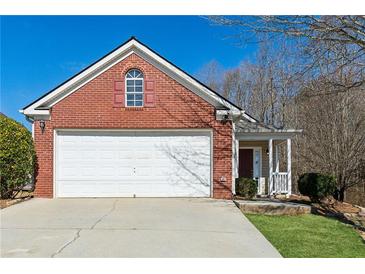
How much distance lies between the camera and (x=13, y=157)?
11.3m

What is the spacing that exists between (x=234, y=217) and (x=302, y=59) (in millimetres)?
5161

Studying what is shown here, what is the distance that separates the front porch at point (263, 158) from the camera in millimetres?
14656

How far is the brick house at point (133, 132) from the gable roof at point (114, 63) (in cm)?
3

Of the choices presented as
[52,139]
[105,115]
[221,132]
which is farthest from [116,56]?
[221,132]

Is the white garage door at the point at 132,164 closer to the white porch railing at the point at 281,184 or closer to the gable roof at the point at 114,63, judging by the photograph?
the gable roof at the point at 114,63

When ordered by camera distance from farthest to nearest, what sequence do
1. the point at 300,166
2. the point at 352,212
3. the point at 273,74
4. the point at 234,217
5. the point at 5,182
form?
the point at 273,74 < the point at 300,166 < the point at 352,212 < the point at 5,182 < the point at 234,217

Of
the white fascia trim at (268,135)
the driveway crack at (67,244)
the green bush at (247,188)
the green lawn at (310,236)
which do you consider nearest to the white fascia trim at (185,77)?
the white fascia trim at (268,135)

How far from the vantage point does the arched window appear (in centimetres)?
1257

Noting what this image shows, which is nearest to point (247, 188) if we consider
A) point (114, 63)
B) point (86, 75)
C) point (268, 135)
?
point (268, 135)

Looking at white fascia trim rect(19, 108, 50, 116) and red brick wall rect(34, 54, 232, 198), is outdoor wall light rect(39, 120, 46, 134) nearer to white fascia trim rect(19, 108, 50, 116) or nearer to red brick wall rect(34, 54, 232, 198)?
red brick wall rect(34, 54, 232, 198)

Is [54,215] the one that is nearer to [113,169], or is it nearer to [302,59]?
[113,169]

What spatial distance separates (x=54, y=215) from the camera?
30.2 feet
